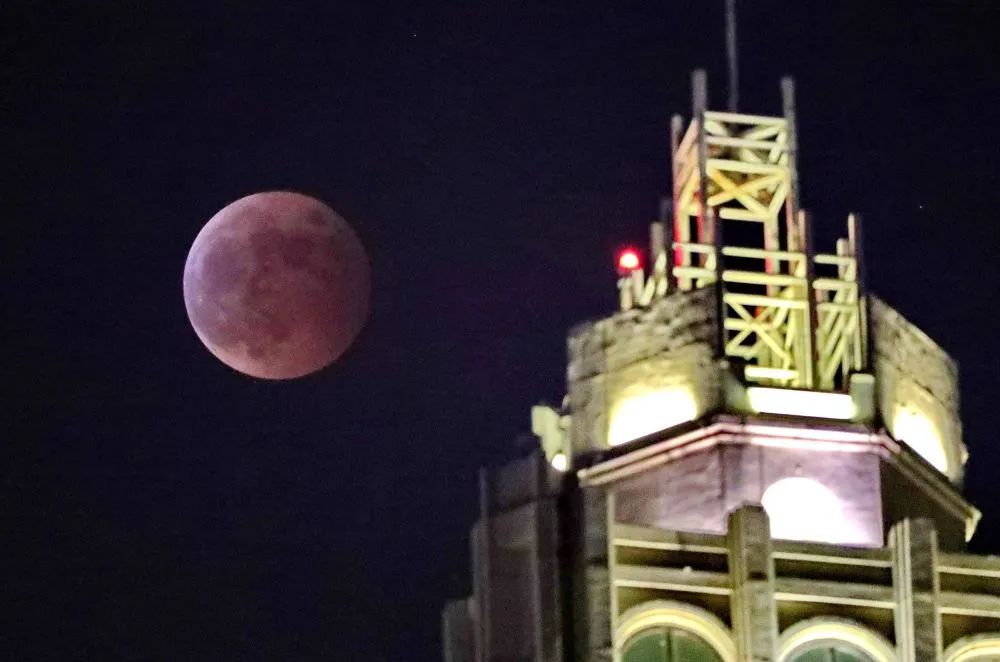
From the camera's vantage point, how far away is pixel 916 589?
68.9 metres

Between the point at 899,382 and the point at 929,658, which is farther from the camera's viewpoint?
the point at 899,382

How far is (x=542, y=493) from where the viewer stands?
68188 millimetres

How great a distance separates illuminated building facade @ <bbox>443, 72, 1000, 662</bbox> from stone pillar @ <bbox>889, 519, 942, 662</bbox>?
5 cm

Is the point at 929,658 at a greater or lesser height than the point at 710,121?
lesser

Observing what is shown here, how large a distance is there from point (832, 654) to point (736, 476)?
5044mm

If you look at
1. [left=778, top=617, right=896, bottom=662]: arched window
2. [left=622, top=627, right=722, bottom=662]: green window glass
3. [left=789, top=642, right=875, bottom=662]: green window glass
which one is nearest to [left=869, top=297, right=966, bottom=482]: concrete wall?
[left=778, top=617, right=896, bottom=662]: arched window

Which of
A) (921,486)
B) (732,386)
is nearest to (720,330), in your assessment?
(732,386)

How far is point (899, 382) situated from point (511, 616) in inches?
513

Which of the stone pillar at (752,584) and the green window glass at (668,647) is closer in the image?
the stone pillar at (752,584)

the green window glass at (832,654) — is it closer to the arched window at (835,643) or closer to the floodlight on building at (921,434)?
the arched window at (835,643)

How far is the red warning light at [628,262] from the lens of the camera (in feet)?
253

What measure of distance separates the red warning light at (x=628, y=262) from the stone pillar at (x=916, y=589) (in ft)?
37.0

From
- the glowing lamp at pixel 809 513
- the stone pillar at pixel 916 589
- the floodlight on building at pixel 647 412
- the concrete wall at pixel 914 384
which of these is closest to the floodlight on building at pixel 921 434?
the concrete wall at pixel 914 384

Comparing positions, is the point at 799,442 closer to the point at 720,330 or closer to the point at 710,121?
the point at 720,330
